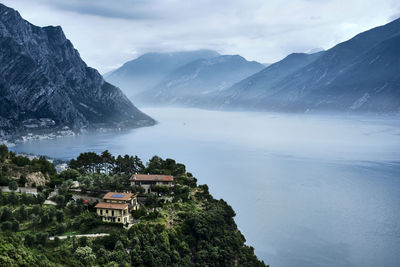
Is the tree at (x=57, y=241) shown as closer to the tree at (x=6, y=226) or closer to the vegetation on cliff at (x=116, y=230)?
the vegetation on cliff at (x=116, y=230)

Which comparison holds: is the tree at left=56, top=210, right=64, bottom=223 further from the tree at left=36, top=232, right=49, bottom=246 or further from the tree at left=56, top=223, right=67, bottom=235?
the tree at left=36, top=232, right=49, bottom=246

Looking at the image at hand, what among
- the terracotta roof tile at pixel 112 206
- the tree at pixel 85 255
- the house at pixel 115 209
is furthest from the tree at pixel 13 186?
the tree at pixel 85 255

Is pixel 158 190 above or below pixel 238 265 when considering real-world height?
above

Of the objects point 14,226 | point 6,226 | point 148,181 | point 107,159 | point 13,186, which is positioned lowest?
point 14,226

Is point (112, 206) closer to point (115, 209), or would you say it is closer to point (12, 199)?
point (115, 209)

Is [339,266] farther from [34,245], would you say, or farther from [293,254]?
[34,245]

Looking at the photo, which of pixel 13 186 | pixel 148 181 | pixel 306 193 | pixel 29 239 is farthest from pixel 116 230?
pixel 306 193

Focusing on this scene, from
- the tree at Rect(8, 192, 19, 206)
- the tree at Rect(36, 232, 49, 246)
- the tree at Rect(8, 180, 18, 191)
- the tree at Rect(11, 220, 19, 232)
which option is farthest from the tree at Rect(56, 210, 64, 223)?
the tree at Rect(8, 180, 18, 191)

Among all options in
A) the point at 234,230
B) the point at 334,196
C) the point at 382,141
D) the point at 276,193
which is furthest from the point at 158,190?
the point at 382,141
